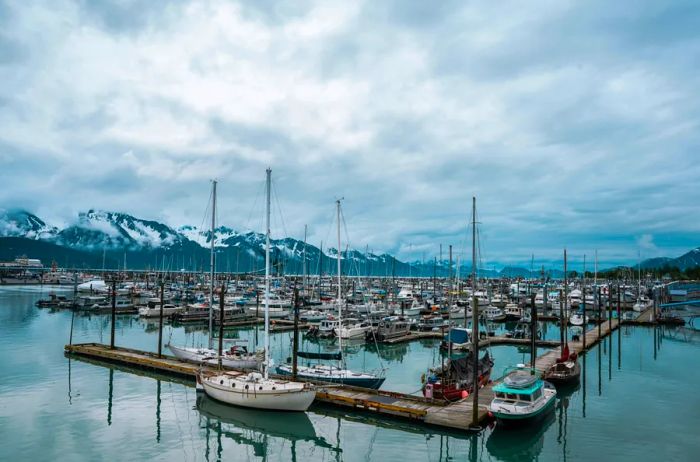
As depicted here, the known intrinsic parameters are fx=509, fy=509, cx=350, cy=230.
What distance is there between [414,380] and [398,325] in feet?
86.4

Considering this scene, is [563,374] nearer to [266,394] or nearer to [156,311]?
[266,394]

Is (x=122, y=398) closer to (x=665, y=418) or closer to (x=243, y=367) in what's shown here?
(x=243, y=367)

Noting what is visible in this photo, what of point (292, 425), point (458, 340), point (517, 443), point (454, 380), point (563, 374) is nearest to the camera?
point (517, 443)

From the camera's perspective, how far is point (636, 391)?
42.7 m

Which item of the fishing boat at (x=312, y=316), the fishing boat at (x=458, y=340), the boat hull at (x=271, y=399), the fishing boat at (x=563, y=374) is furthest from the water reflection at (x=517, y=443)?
the fishing boat at (x=312, y=316)

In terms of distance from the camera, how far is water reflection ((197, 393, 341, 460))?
31031 mm

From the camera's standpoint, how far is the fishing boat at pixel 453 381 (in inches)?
1398

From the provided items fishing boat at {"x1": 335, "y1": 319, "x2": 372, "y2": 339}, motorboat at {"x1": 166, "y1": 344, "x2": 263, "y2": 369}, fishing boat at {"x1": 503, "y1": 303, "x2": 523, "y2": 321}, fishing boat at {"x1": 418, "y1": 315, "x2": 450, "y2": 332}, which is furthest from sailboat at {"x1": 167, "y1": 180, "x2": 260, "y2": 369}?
fishing boat at {"x1": 503, "y1": 303, "x2": 523, "y2": 321}

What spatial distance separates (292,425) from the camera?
33.4 meters

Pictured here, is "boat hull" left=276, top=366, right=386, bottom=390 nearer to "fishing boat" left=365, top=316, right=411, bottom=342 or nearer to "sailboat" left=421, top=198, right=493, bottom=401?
"sailboat" left=421, top=198, right=493, bottom=401

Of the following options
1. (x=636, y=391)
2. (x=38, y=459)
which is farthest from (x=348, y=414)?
(x=636, y=391)

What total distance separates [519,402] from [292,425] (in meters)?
14.5

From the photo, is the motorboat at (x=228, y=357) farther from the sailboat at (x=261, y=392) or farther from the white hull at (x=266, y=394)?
the white hull at (x=266, y=394)

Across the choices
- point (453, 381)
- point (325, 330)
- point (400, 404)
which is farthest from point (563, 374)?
point (325, 330)
